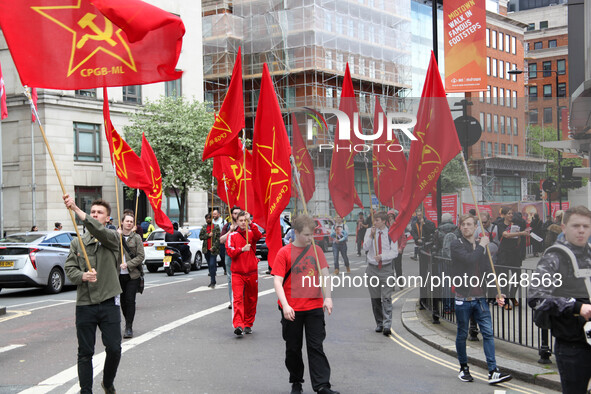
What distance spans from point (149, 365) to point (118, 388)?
108cm

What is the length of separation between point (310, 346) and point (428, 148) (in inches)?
112

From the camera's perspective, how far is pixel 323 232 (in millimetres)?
7238

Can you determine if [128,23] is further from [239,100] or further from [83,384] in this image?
[239,100]

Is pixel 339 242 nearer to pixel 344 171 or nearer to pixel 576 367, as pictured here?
pixel 344 171

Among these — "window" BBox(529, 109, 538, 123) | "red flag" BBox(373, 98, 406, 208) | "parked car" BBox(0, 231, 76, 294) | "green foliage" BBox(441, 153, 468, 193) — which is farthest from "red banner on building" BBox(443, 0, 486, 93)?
"parked car" BBox(0, 231, 76, 294)

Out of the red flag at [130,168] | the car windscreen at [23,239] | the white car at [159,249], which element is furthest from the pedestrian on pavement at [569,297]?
the white car at [159,249]

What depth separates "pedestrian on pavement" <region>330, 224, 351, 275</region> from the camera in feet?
24.8

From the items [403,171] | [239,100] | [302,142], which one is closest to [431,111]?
[403,171]

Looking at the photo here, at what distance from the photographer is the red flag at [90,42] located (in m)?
6.69

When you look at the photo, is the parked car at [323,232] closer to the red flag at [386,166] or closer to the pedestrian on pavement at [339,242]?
the pedestrian on pavement at [339,242]

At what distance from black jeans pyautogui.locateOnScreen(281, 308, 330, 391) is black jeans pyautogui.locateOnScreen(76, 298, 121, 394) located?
5.35ft

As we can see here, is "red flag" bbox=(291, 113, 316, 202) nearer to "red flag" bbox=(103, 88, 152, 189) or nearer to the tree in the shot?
"red flag" bbox=(103, 88, 152, 189)

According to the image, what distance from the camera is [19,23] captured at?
266 inches

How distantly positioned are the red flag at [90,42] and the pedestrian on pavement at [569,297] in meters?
4.07
